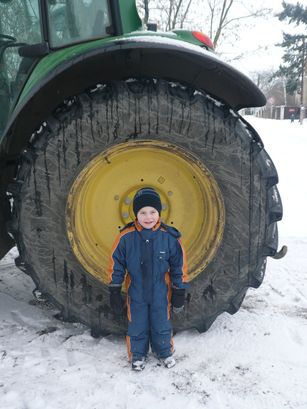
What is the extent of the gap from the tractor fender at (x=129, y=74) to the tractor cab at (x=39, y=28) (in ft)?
0.74

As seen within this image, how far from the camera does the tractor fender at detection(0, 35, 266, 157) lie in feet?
7.32

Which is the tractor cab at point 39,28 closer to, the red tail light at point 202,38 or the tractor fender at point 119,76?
the tractor fender at point 119,76

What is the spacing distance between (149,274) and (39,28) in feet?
5.24

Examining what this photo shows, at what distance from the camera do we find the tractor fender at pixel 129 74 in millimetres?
2230

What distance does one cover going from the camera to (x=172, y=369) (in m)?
2.29

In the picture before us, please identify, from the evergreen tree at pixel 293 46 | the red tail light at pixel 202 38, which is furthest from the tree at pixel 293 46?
the red tail light at pixel 202 38

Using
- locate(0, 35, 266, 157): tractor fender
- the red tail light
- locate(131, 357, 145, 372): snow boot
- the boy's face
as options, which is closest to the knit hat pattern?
the boy's face

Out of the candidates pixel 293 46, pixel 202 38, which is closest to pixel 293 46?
pixel 293 46

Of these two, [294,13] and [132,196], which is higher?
[294,13]

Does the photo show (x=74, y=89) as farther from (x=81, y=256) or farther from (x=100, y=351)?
(x=100, y=351)

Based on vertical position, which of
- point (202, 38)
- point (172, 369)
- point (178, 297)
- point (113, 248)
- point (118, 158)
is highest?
point (202, 38)

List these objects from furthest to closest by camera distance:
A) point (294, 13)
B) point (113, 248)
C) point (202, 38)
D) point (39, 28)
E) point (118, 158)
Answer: point (294, 13)
point (202, 38)
point (39, 28)
point (118, 158)
point (113, 248)

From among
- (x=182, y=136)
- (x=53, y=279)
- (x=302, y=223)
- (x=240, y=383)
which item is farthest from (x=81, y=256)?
(x=302, y=223)

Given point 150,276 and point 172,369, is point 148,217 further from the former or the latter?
point 172,369
